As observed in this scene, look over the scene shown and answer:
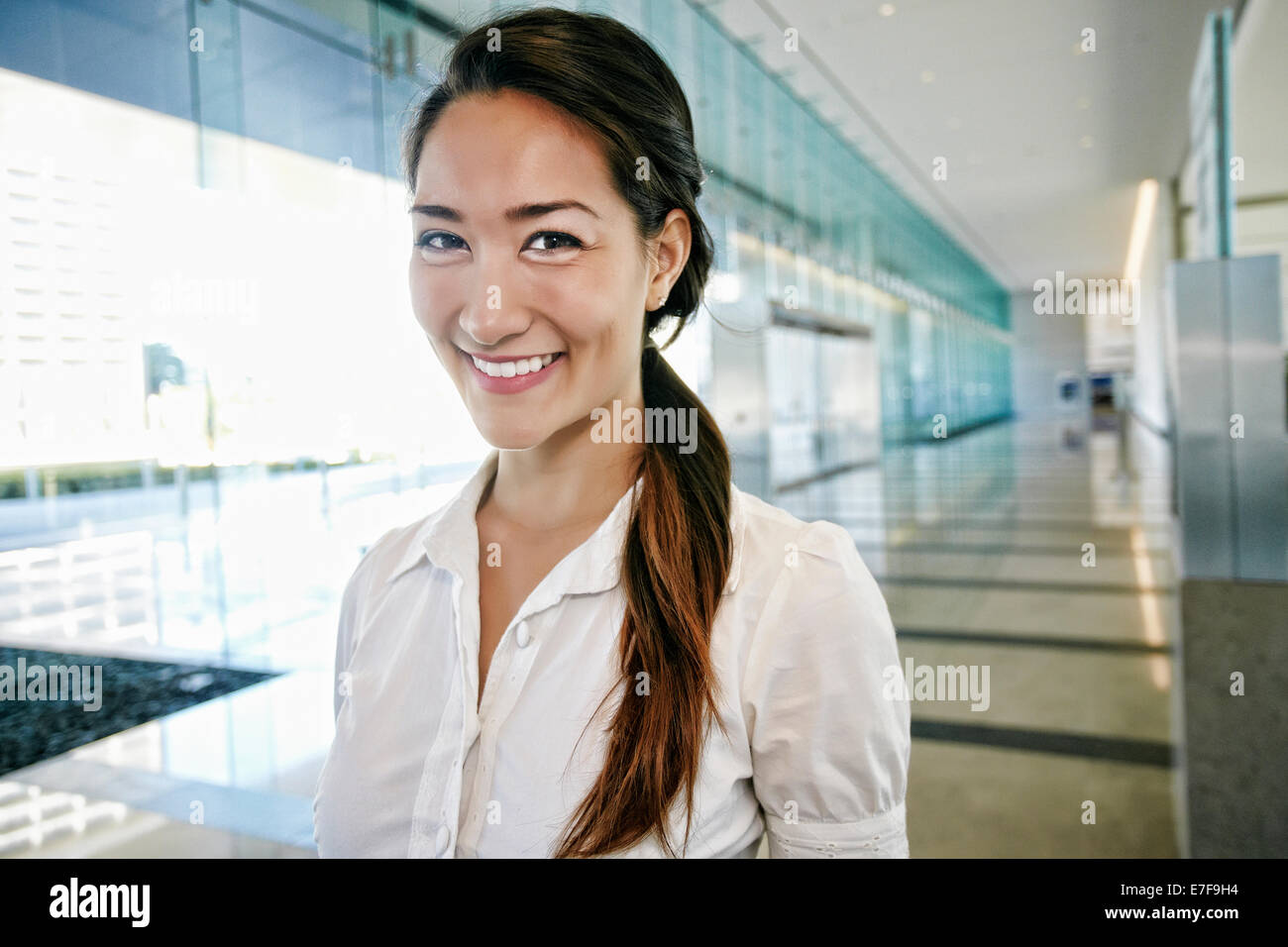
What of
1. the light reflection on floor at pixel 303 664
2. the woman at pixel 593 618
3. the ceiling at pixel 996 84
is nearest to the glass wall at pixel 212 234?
the light reflection on floor at pixel 303 664

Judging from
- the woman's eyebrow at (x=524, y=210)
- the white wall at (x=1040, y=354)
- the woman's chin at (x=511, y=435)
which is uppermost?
the white wall at (x=1040, y=354)

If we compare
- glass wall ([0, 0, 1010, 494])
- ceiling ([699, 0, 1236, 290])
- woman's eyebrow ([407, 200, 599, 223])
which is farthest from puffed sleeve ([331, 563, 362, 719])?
ceiling ([699, 0, 1236, 290])

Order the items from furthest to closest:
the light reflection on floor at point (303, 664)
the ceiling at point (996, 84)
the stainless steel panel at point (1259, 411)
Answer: the ceiling at point (996, 84)
the light reflection on floor at point (303, 664)
the stainless steel panel at point (1259, 411)

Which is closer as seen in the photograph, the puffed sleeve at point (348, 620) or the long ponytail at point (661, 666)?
the long ponytail at point (661, 666)

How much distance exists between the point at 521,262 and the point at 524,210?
0.05m

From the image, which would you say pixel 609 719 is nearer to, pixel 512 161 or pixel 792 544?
pixel 792 544

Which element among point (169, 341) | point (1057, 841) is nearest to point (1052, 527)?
point (1057, 841)

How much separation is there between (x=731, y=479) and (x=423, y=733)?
0.48 m

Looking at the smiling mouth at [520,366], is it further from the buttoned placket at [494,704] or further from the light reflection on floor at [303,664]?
the light reflection on floor at [303,664]

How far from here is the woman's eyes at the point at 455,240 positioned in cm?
86

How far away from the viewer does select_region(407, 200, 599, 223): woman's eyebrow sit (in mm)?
844

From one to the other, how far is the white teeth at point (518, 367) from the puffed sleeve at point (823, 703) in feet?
1.11

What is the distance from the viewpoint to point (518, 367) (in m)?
0.89

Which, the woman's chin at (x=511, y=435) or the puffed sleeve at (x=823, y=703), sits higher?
the woman's chin at (x=511, y=435)
